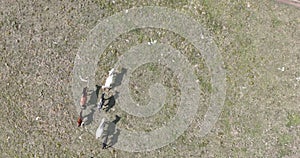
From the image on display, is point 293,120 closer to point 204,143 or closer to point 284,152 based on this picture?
point 284,152

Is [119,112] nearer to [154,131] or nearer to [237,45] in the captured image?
[154,131]

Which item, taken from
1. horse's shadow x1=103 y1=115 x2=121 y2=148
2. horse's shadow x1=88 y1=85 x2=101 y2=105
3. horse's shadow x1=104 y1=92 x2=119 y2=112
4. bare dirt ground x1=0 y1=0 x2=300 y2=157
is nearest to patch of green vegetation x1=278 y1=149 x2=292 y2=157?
bare dirt ground x1=0 y1=0 x2=300 y2=157

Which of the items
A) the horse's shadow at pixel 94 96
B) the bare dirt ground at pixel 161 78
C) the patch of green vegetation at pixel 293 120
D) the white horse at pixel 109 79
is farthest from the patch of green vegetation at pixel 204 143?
the horse's shadow at pixel 94 96

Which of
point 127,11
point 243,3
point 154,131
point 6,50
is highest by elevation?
point 243,3

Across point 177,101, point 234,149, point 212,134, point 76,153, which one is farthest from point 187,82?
point 76,153

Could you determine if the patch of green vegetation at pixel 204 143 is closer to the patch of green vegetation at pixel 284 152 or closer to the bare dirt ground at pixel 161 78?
the bare dirt ground at pixel 161 78

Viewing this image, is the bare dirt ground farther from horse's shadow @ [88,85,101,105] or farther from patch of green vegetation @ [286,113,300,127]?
horse's shadow @ [88,85,101,105]

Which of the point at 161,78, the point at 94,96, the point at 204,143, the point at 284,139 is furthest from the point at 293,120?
the point at 94,96
